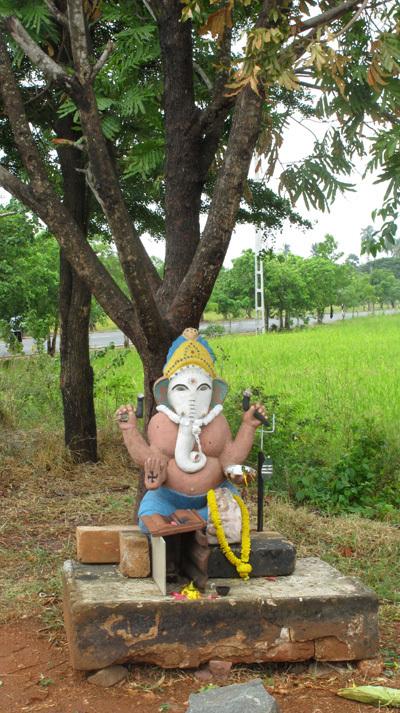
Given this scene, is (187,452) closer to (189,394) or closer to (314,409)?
(189,394)

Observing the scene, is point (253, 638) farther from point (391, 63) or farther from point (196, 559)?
point (391, 63)

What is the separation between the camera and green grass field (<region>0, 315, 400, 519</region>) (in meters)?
6.60

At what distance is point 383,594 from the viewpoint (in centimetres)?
457

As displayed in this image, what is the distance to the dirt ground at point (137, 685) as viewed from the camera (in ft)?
10.8

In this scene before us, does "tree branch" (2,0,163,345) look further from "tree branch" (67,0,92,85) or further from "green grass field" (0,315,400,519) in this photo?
"green grass field" (0,315,400,519)

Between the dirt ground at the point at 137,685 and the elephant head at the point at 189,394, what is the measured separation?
38.8 inches

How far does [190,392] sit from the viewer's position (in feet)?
13.5

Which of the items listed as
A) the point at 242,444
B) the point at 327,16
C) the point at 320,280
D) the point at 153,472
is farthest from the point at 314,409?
the point at 320,280

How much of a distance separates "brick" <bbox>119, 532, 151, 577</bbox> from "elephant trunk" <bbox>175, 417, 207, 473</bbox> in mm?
405

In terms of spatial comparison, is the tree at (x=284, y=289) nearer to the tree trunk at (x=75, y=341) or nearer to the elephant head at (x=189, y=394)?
the tree trunk at (x=75, y=341)

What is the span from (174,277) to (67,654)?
2361 mm

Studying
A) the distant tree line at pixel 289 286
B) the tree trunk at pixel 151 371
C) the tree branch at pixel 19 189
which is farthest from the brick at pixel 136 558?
the distant tree line at pixel 289 286

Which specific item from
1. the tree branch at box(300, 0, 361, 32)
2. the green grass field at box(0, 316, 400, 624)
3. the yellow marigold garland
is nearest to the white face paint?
the yellow marigold garland

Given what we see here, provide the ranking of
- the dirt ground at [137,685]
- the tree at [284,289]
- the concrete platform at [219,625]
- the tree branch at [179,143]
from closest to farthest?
the dirt ground at [137,685] < the concrete platform at [219,625] < the tree branch at [179,143] < the tree at [284,289]
